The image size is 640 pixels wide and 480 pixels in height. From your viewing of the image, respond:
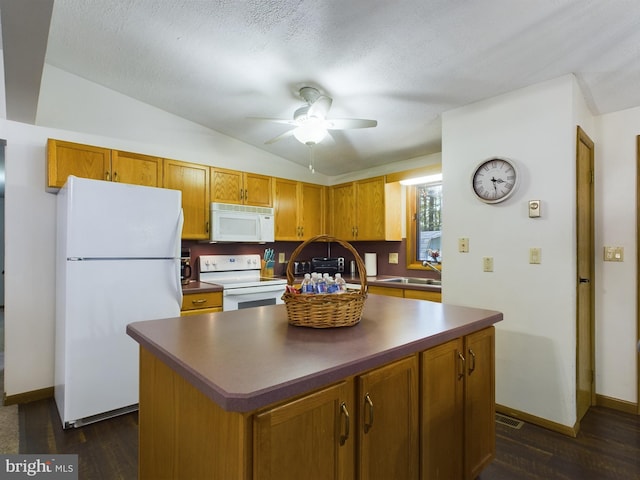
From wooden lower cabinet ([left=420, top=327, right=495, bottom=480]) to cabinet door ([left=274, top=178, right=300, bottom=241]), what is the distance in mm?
2698

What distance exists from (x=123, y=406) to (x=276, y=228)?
2201 mm

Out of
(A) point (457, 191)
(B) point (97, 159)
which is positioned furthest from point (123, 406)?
(A) point (457, 191)

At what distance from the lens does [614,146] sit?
260 cm

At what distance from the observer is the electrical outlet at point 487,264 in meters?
2.56

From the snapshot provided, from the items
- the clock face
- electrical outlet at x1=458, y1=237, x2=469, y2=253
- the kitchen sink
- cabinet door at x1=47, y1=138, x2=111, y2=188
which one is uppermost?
cabinet door at x1=47, y1=138, x2=111, y2=188

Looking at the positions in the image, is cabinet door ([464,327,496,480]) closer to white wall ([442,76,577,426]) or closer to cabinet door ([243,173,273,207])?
white wall ([442,76,577,426])

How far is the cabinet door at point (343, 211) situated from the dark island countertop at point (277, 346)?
8.14 feet

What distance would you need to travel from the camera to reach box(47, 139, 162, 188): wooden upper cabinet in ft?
8.67

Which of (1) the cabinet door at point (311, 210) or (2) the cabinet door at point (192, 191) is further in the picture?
(1) the cabinet door at point (311, 210)

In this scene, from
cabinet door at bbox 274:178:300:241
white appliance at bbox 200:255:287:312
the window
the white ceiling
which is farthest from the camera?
cabinet door at bbox 274:178:300:241

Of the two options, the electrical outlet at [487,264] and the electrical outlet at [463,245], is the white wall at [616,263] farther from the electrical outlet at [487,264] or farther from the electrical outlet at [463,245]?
the electrical outlet at [463,245]

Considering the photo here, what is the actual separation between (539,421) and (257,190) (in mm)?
3161

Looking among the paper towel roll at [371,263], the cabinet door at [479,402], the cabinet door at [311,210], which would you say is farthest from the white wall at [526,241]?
the cabinet door at [311,210]

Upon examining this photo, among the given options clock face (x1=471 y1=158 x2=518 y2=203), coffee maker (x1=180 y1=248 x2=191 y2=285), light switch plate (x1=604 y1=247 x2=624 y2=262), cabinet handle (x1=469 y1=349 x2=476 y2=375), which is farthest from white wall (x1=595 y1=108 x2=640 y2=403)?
coffee maker (x1=180 y1=248 x2=191 y2=285)
